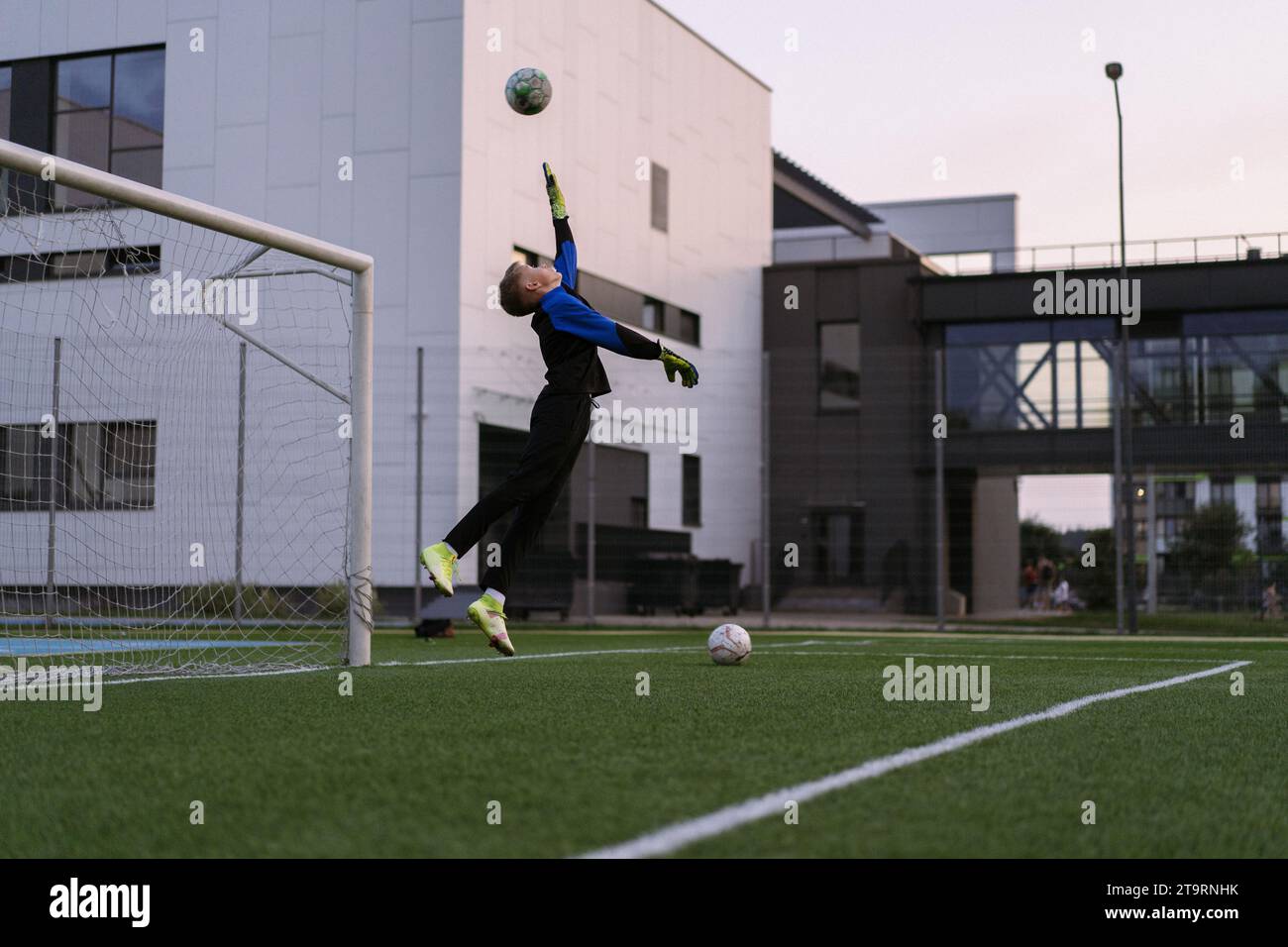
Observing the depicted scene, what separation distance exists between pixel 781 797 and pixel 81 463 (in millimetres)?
11990

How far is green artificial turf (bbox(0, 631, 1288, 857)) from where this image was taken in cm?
284

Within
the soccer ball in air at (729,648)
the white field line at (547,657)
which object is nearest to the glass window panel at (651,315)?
the white field line at (547,657)

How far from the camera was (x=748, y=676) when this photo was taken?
748 cm

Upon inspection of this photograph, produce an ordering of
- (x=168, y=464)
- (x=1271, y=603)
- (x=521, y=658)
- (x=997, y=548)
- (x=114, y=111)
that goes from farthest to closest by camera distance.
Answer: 1. (x=114, y=111)
2. (x=997, y=548)
3. (x=1271, y=603)
4. (x=168, y=464)
5. (x=521, y=658)

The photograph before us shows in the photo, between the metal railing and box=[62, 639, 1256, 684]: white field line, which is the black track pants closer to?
box=[62, 639, 1256, 684]: white field line

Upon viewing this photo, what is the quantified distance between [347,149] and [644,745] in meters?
19.6

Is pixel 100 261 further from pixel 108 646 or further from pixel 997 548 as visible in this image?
pixel 997 548

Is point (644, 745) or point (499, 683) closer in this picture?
point (644, 745)

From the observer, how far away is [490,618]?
6.58 m

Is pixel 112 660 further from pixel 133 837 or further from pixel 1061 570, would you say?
pixel 1061 570

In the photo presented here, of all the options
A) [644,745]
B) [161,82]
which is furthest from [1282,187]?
[644,745]

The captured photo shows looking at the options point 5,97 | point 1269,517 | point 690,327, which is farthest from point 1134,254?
point 5,97

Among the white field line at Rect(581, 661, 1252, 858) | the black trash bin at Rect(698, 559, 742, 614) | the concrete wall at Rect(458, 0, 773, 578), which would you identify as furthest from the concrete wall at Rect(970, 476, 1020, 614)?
the white field line at Rect(581, 661, 1252, 858)

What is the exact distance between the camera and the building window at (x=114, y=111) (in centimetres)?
2352
